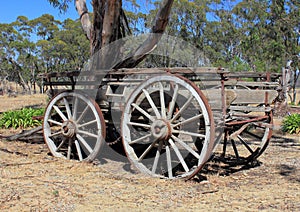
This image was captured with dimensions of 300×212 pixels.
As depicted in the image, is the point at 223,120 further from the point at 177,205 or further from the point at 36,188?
the point at 36,188

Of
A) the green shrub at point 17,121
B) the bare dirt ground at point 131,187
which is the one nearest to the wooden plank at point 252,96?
the bare dirt ground at point 131,187

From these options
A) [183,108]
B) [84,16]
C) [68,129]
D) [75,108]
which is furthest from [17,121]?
[183,108]

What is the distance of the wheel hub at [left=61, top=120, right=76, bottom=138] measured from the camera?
6348 mm

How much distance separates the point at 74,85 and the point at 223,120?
2.95 meters

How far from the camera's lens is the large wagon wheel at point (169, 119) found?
4871 mm

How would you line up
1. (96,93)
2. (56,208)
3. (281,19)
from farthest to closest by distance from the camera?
(281,19) < (96,93) < (56,208)

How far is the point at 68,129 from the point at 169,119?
202 centimetres

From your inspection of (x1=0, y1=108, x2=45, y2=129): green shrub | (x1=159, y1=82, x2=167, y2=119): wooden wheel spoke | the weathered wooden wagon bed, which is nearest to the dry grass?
(x1=0, y1=108, x2=45, y2=129): green shrub

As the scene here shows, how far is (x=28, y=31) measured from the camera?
41.9m

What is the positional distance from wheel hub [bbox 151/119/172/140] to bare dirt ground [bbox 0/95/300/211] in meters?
0.61

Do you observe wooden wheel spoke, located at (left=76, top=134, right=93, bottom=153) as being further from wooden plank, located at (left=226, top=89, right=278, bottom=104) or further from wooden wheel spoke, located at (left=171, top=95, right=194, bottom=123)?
wooden plank, located at (left=226, top=89, right=278, bottom=104)

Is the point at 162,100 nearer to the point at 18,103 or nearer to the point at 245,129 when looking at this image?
the point at 245,129

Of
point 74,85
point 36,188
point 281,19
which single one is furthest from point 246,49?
point 36,188

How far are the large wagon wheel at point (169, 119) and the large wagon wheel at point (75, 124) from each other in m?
0.66
